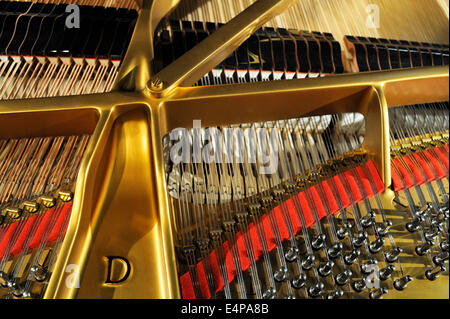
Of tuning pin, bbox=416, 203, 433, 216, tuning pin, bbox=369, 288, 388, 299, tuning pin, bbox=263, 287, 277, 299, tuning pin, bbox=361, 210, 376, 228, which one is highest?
tuning pin, bbox=416, 203, 433, 216

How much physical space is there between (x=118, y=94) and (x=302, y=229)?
857 millimetres

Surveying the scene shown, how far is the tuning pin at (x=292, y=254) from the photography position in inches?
58.2

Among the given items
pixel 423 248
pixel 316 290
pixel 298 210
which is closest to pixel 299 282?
pixel 316 290

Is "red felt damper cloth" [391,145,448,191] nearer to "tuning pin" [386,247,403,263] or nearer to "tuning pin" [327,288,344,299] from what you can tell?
"tuning pin" [386,247,403,263]

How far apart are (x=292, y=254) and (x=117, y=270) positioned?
1.98ft

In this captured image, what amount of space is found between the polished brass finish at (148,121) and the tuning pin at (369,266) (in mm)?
257

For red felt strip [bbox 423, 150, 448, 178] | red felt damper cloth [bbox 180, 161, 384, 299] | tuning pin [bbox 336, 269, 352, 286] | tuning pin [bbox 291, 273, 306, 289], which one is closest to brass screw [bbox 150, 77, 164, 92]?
red felt damper cloth [bbox 180, 161, 384, 299]

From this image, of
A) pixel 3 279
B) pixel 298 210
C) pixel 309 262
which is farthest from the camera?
pixel 298 210

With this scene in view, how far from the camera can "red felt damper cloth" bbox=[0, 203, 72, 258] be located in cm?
149

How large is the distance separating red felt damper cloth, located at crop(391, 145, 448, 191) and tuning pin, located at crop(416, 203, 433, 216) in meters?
0.10

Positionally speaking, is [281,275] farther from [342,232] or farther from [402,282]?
[402,282]

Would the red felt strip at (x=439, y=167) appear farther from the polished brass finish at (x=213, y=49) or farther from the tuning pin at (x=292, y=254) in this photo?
the polished brass finish at (x=213, y=49)

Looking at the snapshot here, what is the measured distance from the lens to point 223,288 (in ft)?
4.75

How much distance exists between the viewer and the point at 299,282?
1.45 m
